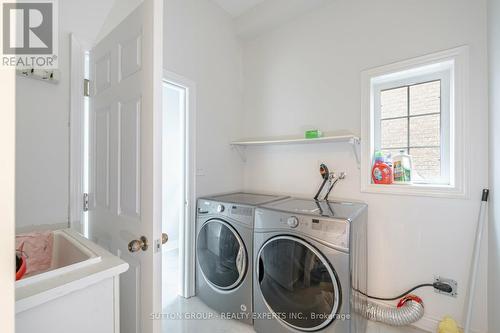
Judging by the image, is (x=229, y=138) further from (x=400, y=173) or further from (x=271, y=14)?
(x=400, y=173)

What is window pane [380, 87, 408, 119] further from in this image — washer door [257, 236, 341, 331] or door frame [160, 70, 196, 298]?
door frame [160, 70, 196, 298]

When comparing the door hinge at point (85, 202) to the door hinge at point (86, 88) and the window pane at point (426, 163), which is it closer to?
the door hinge at point (86, 88)

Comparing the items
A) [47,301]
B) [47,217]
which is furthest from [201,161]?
[47,301]

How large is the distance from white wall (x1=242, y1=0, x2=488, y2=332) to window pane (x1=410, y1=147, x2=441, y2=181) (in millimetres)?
235

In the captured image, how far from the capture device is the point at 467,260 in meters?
1.55

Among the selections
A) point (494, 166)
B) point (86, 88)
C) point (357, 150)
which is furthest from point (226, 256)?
point (494, 166)

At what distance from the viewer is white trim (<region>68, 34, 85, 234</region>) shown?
4.57 ft

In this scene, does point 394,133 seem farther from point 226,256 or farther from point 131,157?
point 131,157

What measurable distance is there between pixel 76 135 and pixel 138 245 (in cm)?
96

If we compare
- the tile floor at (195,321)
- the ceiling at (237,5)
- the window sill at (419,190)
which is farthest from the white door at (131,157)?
the window sill at (419,190)

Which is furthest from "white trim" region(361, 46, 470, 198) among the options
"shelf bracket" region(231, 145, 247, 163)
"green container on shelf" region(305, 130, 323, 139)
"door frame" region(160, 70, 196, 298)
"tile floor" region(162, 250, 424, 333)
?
"door frame" region(160, 70, 196, 298)

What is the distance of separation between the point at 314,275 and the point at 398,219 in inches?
35.8

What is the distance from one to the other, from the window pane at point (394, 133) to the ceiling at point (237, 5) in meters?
1.80

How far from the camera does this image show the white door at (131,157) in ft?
3.05
